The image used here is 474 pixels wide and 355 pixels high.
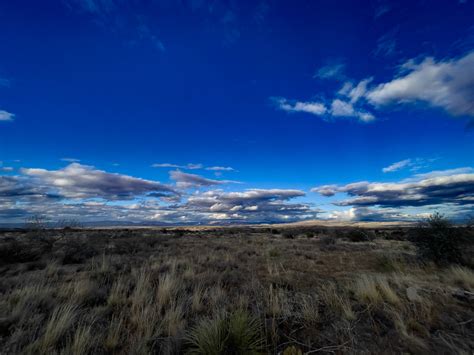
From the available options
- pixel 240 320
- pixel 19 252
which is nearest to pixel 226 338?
pixel 240 320

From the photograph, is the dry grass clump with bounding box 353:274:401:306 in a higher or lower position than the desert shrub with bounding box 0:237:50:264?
lower

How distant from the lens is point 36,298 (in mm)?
5887

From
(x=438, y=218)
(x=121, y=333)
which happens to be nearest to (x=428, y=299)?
(x=121, y=333)

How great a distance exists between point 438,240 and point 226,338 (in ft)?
42.4

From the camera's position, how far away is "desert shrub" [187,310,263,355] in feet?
12.2

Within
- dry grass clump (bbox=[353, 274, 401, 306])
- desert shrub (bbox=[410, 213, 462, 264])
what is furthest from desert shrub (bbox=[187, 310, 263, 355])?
desert shrub (bbox=[410, 213, 462, 264])

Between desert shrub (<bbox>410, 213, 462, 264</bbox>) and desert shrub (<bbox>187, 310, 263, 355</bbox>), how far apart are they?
471 inches

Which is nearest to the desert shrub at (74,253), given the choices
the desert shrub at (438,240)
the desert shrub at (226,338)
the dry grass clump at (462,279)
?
the desert shrub at (226,338)

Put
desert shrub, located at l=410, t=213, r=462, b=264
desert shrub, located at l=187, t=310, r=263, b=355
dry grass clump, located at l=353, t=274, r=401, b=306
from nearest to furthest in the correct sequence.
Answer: desert shrub, located at l=187, t=310, r=263, b=355
dry grass clump, located at l=353, t=274, r=401, b=306
desert shrub, located at l=410, t=213, r=462, b=264

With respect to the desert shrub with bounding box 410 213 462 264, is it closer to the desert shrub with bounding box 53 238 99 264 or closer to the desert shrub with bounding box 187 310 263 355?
the desert shrub with bounding box 187 310 263 355

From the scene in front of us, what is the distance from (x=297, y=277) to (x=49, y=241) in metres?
15.6

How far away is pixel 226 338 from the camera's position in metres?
3.84

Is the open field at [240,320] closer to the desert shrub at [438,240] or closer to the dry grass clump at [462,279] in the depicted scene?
the dry grass clump at [462,279]

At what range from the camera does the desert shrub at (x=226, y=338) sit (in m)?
3.71
